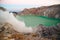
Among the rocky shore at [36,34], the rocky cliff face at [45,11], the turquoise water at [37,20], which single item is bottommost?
the rocky shore at [36,34]

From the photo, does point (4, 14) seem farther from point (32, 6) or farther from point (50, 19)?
point (50, 19)

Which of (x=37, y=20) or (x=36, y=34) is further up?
(x=37, y=20)

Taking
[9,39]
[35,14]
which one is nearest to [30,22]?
[35,14]

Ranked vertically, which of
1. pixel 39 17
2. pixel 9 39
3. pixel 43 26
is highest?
pixel 39 17

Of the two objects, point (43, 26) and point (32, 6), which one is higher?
point (32, 6)

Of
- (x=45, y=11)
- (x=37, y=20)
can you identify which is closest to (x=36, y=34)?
(x=37, y=20)

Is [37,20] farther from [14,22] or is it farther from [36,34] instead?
[14,22]
